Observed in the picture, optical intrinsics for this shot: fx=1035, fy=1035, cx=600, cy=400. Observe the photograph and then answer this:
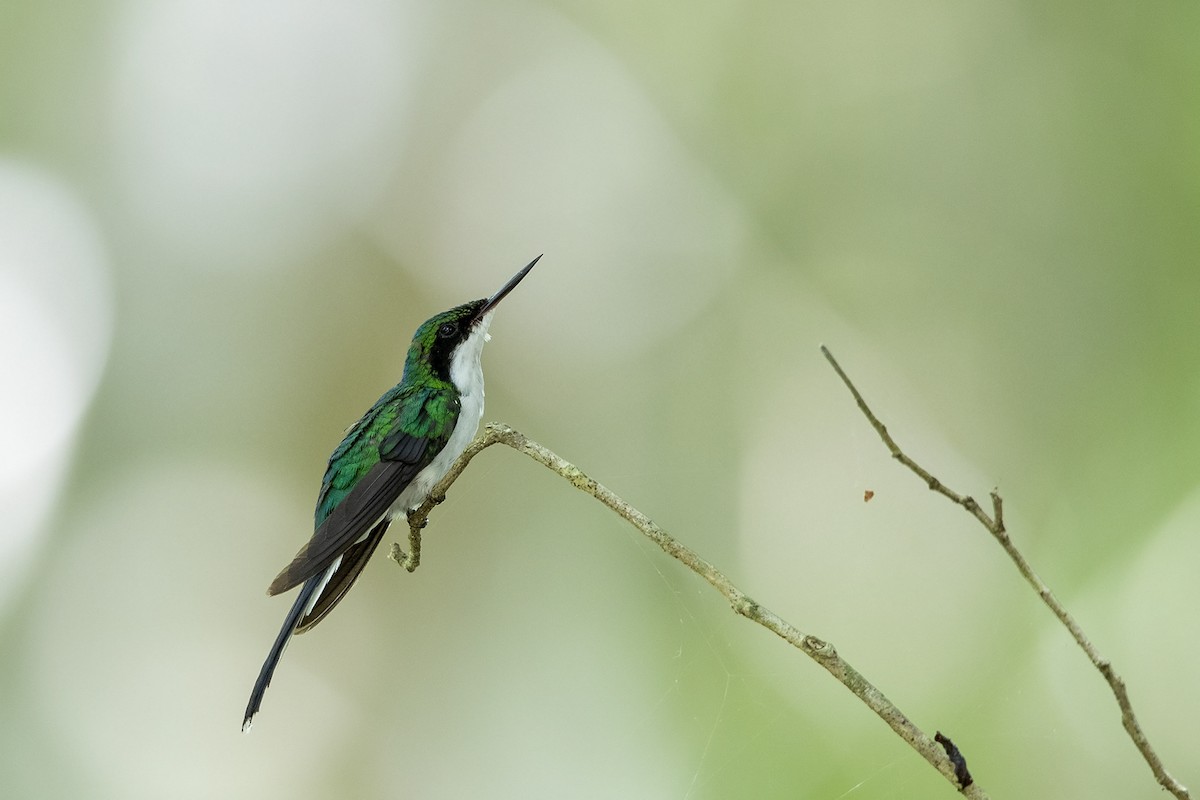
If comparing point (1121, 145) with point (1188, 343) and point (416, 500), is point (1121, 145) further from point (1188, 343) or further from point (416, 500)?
point (416, 500)

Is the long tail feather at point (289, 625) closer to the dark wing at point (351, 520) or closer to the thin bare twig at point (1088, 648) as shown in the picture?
the dark wing at point (351, 520)

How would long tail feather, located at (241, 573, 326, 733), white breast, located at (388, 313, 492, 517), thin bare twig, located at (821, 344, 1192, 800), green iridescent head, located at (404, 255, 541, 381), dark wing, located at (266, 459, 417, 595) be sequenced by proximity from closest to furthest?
thin bare twig, located at (821, 344, 1192, 800), long tail feather, located at (241, 573, 326, 733), dark wing, located at (266, 459, 417, 595), white breast, located at (388, 313, 492, 517), green iridescent head, located at (404, 255, 541, 381)

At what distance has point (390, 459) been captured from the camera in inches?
118

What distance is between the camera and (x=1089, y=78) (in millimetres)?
5277

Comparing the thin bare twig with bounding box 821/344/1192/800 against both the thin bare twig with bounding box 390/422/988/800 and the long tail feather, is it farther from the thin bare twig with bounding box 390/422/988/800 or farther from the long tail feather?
the long tail feather

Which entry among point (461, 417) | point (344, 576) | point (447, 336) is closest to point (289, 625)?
point (344, 576)

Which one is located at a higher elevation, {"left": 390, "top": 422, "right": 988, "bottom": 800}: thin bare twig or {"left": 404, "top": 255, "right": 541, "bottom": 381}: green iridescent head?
{"left": 390, "top": 422, "right": 988, "bottom": 800}: thin bare twig

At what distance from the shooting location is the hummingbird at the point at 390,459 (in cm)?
253

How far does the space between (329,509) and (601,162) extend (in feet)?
14.0

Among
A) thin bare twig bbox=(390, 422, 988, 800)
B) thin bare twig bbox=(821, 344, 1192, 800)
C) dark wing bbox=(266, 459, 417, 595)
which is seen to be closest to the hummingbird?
dark wing bbox=(266, 459, 417, 595)

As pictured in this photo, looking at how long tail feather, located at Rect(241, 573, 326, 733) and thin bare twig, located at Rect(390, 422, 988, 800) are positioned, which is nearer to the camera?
thin bare twig, located at Rect(390, 422, 988, 800)

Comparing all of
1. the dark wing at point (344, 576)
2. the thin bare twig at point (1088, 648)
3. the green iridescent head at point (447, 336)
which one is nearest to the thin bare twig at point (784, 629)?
the thin bare twig at point (1088, 648)

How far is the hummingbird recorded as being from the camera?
8.30ft

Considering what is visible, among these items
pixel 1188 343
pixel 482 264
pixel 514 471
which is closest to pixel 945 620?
pixel 1188 343
